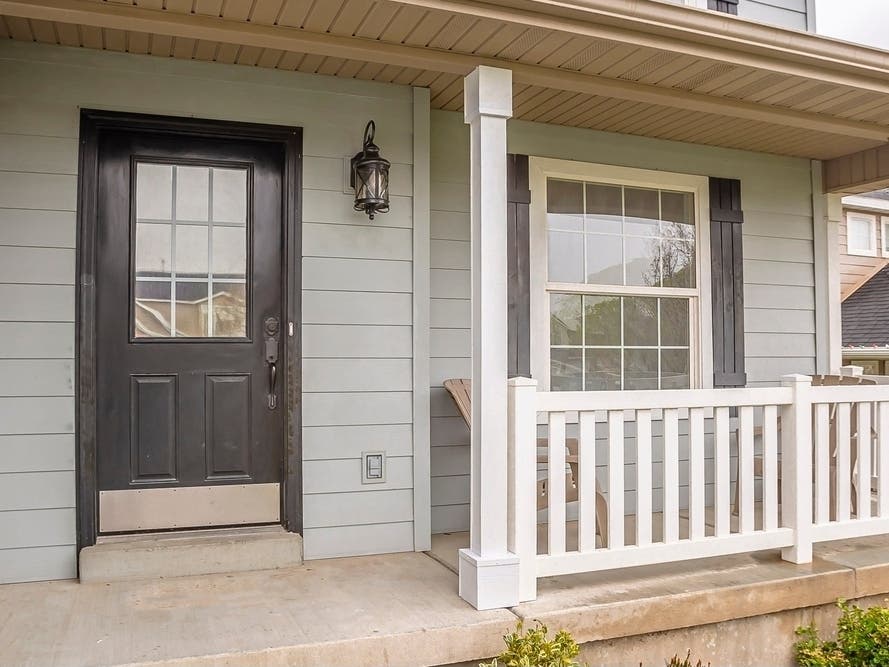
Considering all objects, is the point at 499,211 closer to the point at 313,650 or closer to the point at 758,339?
the point at 313,650

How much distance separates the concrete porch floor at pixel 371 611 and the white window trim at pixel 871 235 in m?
5.69

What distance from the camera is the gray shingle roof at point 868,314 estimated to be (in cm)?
734

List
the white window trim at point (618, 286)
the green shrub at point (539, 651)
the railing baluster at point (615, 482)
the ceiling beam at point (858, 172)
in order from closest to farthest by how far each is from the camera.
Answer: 1. the green shrub at point (539, 651)
2. the railing baluster at point (615, 482)
3. the white window trim at point (618, 286)
4. the ceiling beam at point (858, 172)

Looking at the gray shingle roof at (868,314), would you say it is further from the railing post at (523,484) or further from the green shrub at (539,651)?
the green shrub at (539,651)

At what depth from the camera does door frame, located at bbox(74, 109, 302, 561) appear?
3.04 meters

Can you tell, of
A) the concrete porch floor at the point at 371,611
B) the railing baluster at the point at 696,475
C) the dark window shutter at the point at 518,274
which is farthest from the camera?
the dark window shutter at the point at 518,274

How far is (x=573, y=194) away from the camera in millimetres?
4168

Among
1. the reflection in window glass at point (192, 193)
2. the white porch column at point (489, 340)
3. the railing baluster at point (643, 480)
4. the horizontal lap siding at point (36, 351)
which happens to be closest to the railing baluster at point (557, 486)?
the white porch column at point (489, 340)

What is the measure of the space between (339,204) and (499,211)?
996 mm

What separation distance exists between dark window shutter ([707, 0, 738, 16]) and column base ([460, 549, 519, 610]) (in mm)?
3477

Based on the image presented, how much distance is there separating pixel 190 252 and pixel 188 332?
359 mm

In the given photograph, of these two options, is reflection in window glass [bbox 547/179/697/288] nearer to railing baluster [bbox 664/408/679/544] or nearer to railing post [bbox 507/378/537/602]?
railing baluster [bbox 664/408/679/544]

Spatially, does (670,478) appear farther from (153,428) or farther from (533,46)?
(153,428)

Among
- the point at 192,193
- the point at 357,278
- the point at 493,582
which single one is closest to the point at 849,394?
the point at 493,582
